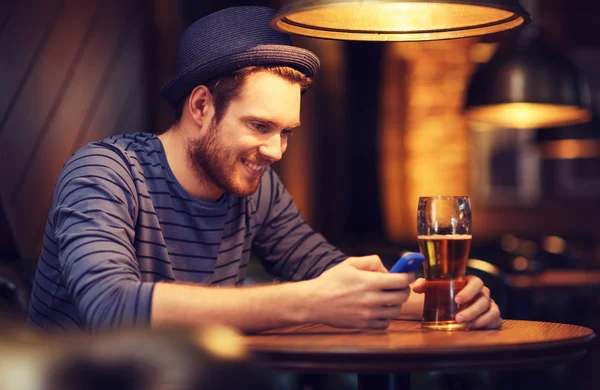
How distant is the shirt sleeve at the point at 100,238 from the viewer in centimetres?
133

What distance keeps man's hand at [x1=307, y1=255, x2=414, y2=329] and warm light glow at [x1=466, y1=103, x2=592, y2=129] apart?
9.27ft

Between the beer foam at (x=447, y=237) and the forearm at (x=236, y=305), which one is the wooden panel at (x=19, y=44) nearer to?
the forearm at (x=236, y=305)

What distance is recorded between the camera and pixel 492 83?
389 cm

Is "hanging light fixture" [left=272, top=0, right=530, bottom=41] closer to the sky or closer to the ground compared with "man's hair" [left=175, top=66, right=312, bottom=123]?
closer to the sky

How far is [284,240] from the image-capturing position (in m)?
2.18

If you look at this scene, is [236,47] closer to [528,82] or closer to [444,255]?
[444,255]

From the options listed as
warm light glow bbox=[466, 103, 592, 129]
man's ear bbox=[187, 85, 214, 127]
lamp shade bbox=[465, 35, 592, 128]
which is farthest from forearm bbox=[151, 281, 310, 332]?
warm light glow bbox=[466, 103, 592, 129]

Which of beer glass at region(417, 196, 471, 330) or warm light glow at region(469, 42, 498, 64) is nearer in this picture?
beer glass at region(417, 196, 471, 330)

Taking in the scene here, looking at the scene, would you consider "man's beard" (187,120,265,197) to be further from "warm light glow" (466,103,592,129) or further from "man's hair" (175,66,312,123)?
"warm light glow" (466,103,592,129)

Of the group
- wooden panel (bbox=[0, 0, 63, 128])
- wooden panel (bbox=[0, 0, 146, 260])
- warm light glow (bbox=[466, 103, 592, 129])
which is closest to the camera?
wooden panel (bbox=[0, 0, 63, 128])

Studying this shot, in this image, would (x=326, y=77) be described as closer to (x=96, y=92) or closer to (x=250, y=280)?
(x=96, y=92)

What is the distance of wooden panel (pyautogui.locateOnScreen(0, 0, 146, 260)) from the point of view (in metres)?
2.52

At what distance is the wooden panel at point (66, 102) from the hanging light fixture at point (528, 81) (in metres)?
1.61

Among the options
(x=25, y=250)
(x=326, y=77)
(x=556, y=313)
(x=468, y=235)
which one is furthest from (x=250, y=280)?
(x=326, y=77)
